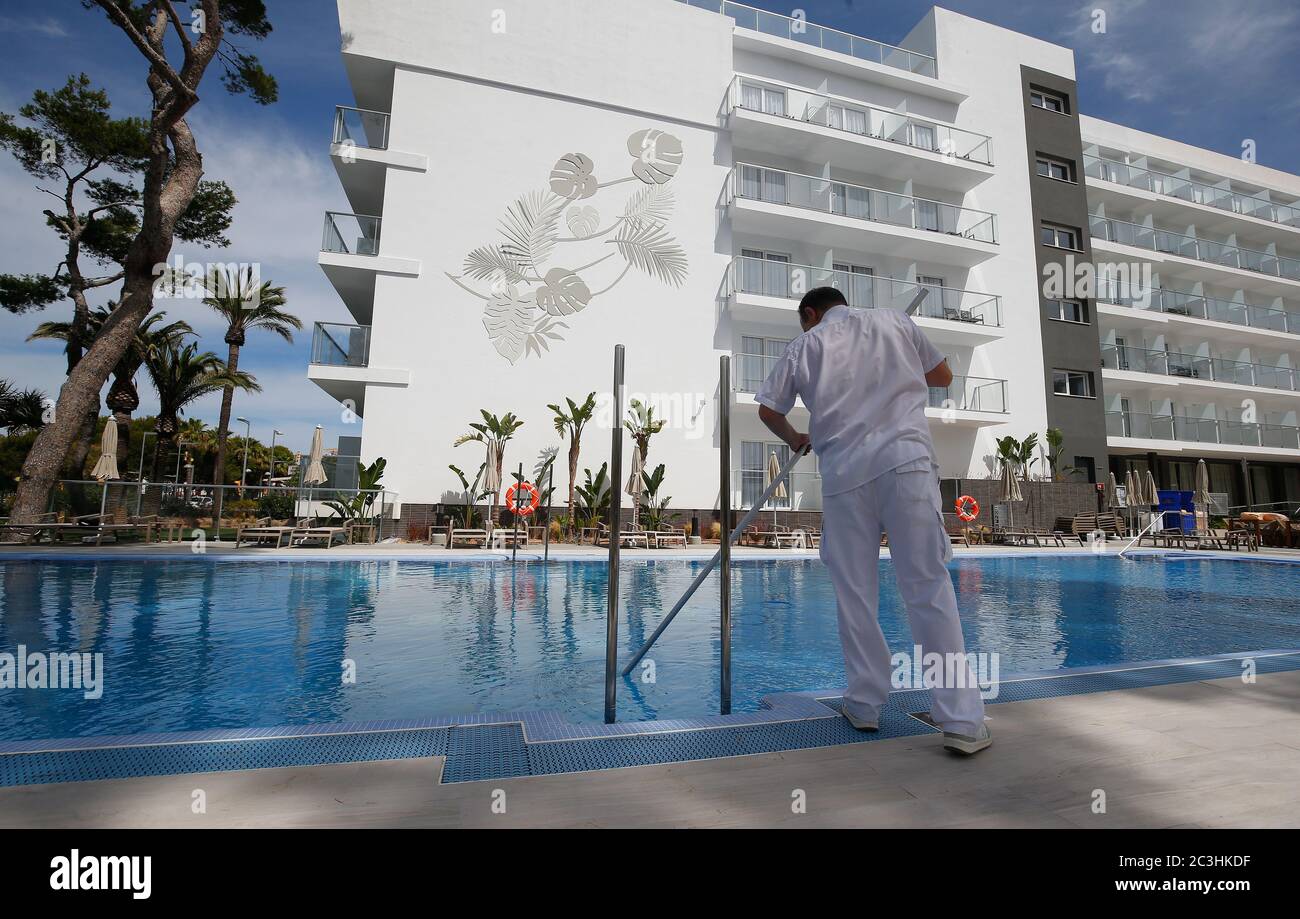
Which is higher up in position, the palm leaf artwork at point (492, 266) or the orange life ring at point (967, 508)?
the palm leaf artwork at point (492, 266)

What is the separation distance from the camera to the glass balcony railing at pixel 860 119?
19.1 metres

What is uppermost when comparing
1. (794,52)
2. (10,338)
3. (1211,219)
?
(794,52)

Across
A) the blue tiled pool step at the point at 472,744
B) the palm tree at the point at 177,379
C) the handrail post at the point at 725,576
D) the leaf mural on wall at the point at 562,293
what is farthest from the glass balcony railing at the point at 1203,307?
the palm tree at the point at 177,379

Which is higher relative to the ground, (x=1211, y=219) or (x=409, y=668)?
(x=1211, y=219)

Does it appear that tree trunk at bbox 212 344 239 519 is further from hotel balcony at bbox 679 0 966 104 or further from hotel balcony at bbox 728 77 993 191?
hotel balcony at bbox 679 0 966 104

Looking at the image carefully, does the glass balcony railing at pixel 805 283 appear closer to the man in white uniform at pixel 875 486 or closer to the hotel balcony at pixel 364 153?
the hotel balcony at pixel 364 153

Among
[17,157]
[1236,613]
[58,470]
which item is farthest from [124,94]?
[1236,613]

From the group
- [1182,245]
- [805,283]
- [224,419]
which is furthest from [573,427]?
[1182,245]

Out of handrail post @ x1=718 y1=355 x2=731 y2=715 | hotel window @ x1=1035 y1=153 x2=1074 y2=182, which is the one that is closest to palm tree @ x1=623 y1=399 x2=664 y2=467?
handrail post @ x1=718 y1=355 x2=731 y2=715

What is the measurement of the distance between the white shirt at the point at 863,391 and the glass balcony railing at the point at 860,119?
18772 millimetres

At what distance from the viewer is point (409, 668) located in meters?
4.36

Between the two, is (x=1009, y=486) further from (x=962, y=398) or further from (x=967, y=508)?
(x=962, y=398)
